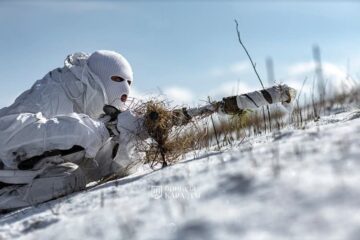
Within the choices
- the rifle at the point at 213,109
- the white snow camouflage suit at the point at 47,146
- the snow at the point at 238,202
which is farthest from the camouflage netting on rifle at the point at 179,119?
the snow at the point at 238,202

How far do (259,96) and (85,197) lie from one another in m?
1.62

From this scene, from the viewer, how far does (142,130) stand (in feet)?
11.8

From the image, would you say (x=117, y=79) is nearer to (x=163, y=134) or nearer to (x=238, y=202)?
(x=163, y=134)

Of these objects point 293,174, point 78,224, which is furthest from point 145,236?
point 293,174

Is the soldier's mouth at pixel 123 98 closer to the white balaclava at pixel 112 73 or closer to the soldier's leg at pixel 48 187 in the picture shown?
the white balaclava at pixel 112 73

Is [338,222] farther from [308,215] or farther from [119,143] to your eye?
[119,143]

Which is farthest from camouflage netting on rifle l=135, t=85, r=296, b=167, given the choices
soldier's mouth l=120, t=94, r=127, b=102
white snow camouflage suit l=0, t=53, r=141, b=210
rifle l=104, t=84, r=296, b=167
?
soldier's mouth l=120, t=94, r=127, b=102

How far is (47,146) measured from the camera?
3.69 meters

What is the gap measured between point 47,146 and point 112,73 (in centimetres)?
107

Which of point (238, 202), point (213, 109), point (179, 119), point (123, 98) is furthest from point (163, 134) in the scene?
point (238, 202)

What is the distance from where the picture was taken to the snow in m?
1.63

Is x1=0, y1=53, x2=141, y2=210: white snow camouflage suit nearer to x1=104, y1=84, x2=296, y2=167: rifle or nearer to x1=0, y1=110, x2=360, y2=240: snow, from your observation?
x1=104, y1=84, x2=296, y2=167: rifle

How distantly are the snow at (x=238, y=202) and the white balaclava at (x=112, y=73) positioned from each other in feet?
5.85

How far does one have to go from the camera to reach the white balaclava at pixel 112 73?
4.46 metres
